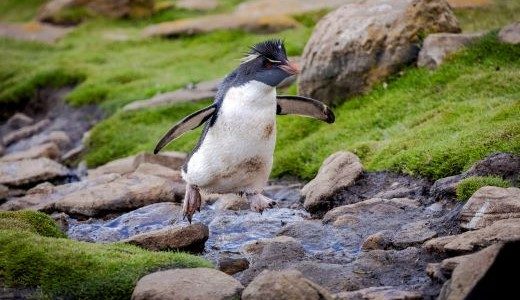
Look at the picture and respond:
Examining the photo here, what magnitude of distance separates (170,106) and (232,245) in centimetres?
671

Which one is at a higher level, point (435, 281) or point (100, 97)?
point (435, 281)

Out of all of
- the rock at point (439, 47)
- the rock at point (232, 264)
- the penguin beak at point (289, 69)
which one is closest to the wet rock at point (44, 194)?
the rock at point (232, 264)

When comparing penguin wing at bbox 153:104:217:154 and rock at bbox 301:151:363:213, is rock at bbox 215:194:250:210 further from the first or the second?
penguin wing at bbox 153:104:217:154

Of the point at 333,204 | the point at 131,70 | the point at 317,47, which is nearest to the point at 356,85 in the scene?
the point at 317,47

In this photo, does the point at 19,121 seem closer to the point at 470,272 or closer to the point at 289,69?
the point at 289,69

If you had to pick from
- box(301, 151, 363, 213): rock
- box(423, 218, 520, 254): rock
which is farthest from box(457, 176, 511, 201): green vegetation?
box(301, 151, 363, 213): rock

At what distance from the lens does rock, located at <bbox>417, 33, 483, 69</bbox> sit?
10.4 meters

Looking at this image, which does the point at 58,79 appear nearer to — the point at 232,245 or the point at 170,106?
the point at 170,106

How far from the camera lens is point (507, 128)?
24.1ft

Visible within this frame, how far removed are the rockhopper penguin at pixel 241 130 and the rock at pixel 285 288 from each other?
91.9 inches

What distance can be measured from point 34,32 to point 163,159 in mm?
13145

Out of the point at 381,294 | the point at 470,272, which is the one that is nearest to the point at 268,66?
the point at 381,294

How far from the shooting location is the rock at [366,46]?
10.5 metres

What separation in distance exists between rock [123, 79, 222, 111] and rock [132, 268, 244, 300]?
326 inches
